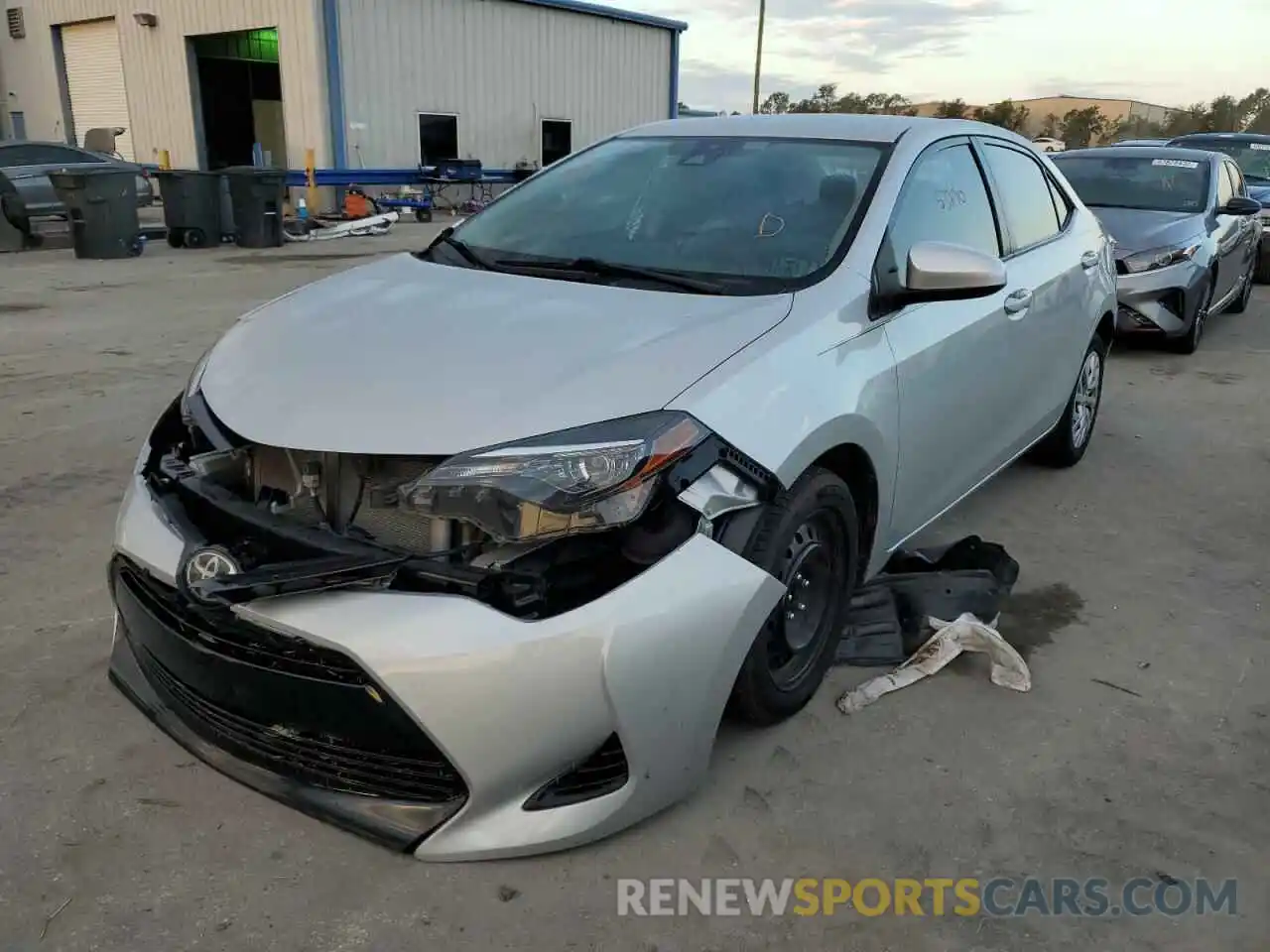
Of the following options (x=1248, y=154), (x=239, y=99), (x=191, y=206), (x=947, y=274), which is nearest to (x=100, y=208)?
(x=191, y=206)

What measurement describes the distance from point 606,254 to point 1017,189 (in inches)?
75.8

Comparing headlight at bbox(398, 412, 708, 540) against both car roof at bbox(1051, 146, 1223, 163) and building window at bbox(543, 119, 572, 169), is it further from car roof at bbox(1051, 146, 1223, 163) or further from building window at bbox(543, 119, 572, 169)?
building window at bbox(543, 119, 572, 169)

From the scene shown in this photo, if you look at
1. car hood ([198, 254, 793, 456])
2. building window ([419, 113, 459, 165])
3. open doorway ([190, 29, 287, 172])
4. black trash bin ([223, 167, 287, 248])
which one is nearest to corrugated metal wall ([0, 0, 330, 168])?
open doorway ([190, 29, 287, 172])

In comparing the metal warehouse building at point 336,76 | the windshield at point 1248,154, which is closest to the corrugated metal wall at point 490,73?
the metal warehouse building at point 336,76

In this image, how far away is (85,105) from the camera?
22766 mm

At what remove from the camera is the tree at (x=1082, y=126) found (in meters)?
53.7

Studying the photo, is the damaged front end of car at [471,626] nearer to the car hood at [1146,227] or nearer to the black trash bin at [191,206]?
the car hood at [1146,227]

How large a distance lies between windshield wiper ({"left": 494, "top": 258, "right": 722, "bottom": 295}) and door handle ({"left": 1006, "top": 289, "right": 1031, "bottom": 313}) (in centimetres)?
134

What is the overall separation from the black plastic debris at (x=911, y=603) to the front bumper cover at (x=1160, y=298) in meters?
4.82

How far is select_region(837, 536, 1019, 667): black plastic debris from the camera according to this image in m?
3.16

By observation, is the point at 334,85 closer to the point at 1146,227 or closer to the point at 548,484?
the point at 1146,227

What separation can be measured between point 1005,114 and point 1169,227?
50.7 metres

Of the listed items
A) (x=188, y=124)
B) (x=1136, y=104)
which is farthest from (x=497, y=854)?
(x=1136, y=104)

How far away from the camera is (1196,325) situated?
7.93 meters
